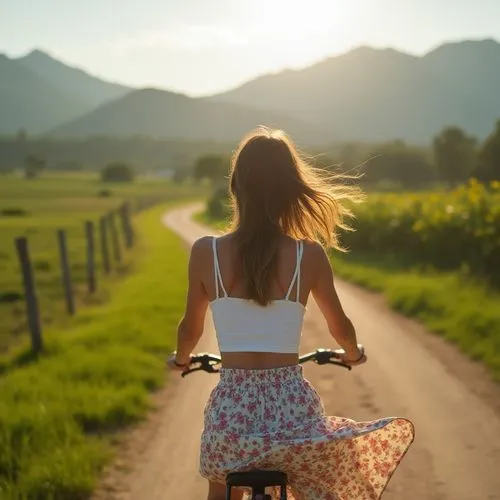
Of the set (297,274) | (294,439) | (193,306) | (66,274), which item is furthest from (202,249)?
(66,274)

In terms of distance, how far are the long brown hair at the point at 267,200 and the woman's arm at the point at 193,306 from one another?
173mm

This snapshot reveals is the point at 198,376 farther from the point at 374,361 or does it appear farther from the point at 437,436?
the point at 437,436

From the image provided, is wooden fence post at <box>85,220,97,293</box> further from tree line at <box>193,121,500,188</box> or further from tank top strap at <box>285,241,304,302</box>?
tree line at <box>193,121,500,188</box>

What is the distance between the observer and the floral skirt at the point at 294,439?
2893 mm

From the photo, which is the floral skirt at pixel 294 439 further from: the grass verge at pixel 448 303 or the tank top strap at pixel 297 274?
the grass verge at pixel 448 303

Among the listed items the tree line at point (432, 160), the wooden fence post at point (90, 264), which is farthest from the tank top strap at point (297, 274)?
the tree line at point (432, 160)

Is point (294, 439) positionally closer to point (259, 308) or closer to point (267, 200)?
point (259, 308)

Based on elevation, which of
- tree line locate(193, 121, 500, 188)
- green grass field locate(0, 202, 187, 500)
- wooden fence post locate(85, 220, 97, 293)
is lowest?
tree line locate(193, 121, 500, 188)

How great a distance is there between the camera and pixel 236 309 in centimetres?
300

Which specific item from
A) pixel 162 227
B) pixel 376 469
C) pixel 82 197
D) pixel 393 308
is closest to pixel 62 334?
pixel 393 308

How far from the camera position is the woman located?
116 inches

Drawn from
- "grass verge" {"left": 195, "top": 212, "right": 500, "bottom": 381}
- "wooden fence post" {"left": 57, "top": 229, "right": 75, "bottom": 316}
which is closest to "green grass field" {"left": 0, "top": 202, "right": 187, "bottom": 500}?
"wooden fence post" {"left": 57, "top": 229, "right": 75, "bottom": 316}

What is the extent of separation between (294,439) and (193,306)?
0.68 meters

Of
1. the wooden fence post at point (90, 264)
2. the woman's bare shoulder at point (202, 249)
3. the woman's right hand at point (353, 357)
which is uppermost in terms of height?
the woman's bare shoulder at point (202, 249)
